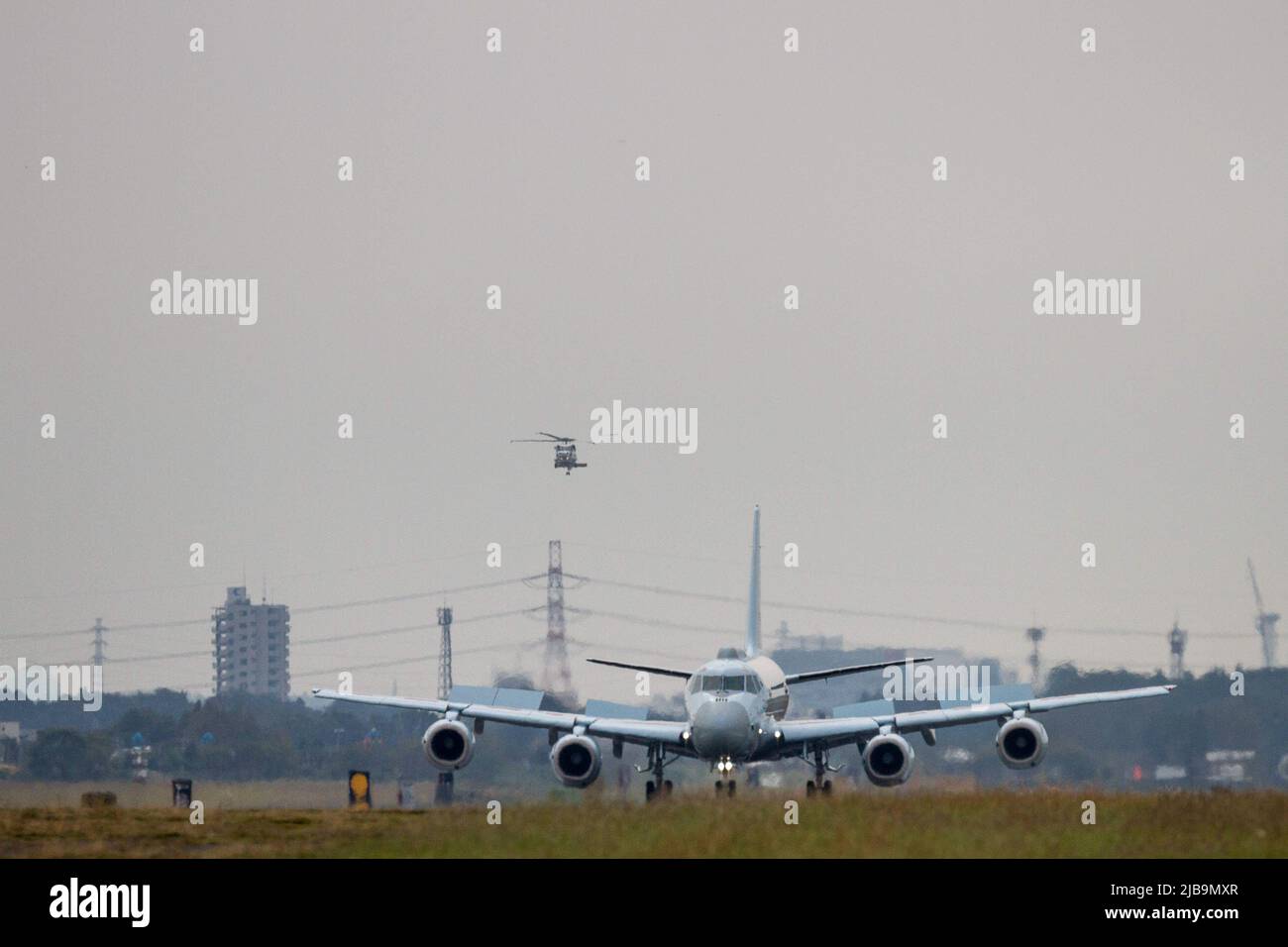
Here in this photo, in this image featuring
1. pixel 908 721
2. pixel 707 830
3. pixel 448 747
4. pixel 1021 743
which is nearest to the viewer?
pixel 707 830

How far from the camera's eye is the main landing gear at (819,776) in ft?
171

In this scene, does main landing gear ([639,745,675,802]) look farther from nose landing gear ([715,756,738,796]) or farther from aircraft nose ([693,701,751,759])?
aircraft nose ([693,701,751,759])

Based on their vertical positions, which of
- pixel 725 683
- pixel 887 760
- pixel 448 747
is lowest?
pixel 887 760

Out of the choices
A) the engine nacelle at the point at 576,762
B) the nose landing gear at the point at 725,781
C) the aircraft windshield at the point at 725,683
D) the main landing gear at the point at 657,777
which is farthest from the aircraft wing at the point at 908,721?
the engine nacelle at the point at 576,762

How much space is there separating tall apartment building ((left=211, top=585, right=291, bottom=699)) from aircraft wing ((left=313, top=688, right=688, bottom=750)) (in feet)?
330

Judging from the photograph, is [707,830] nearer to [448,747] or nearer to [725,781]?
[725,781]

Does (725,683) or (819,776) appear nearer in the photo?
(725,683)

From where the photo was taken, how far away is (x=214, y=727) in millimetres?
83250

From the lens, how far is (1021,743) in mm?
54312

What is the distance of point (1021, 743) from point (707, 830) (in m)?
21.7

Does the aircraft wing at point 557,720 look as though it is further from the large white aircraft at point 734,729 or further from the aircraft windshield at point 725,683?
the aircraft windshield at point 725,683

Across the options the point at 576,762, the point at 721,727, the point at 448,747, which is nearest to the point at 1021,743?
the point at 721,727

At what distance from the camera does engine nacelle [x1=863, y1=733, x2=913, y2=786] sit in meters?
53.1
